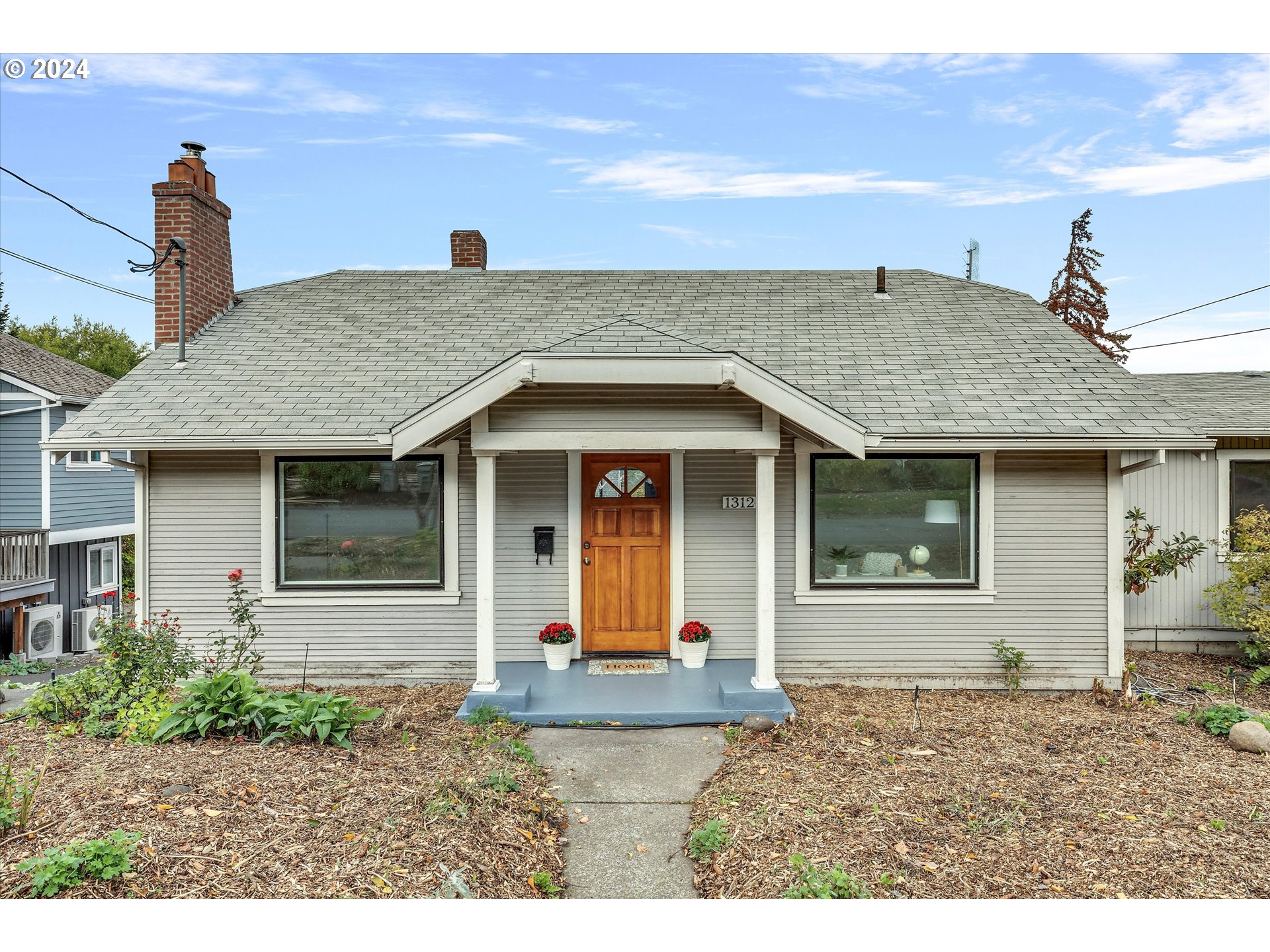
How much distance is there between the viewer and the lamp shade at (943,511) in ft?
23.5

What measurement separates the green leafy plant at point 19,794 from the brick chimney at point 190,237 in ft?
17.8

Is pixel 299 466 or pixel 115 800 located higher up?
pixel 299 466

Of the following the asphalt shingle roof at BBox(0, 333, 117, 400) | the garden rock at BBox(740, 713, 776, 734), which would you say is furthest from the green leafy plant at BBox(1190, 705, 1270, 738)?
the asphalt shingle roof at BBox(0, 333, 117, 400)

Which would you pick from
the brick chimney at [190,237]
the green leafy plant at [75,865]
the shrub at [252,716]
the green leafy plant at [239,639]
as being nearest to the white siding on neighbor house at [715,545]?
the shrub at [252,716]

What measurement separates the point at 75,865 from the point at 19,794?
60.1 inches

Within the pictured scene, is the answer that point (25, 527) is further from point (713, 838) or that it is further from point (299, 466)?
point (713, 838)

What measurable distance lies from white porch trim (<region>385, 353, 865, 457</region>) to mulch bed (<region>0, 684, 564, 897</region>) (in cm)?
260

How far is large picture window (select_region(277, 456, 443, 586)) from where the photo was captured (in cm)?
715

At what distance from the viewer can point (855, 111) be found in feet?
31.9

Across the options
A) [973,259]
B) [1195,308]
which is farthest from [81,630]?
[1195,308]

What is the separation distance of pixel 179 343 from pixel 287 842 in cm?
666

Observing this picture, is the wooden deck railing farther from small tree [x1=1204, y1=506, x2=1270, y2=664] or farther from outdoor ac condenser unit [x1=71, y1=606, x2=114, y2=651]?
small tree [x1=1204, y1=506, x2=1270, y2=664]

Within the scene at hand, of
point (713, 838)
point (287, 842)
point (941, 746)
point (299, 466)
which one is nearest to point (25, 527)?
point (299, 466)

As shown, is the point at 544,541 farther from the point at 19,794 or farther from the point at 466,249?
the point at 466,249
